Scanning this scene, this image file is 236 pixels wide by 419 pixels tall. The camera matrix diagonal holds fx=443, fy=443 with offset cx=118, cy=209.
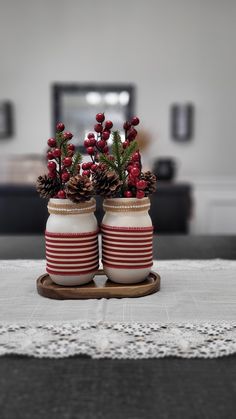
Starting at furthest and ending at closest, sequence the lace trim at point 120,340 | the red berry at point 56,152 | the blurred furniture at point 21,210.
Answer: the blurred furniture at point 21,210 < the red berry at point 56,152 < the lace trim at point 120,340

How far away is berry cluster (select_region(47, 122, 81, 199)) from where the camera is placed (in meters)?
0.87

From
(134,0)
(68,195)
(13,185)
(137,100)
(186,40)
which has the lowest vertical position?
(13,185)

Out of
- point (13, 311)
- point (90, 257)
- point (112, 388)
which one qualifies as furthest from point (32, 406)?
point (90, 257)

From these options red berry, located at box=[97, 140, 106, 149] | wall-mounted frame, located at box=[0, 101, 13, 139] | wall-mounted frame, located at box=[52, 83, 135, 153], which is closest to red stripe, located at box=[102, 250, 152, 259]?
red berry, located at box=[97, 140, 106, 149]

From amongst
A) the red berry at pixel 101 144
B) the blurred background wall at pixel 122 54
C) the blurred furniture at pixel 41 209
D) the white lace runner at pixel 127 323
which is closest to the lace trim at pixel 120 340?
the white lace runner at pixel 127 323

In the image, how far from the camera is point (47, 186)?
2.98 ft

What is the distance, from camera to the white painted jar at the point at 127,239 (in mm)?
896

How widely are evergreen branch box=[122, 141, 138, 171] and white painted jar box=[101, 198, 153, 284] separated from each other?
0.25ft

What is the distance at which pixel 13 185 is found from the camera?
363 centimetres

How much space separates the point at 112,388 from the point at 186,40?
409 centimetres

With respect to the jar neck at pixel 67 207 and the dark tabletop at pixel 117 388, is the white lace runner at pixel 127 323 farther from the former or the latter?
the jar neck at pixel 67 207

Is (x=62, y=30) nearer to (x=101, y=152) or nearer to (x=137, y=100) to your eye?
(x=137, y=100)

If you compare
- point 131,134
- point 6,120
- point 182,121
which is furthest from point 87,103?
point 131,134

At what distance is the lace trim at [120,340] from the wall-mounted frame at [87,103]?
11.5 ft
